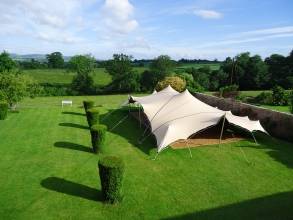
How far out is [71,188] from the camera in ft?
32.9

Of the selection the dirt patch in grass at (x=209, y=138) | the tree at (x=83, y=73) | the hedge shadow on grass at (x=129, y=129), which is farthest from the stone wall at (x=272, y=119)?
the tree at (x=83, y=73)

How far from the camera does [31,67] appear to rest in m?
93.2

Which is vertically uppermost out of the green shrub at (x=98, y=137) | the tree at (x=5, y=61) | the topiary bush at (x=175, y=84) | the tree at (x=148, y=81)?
the tree at (x=5, y=61)

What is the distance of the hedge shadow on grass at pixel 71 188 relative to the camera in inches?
376

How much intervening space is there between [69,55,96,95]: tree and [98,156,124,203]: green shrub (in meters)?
47.6

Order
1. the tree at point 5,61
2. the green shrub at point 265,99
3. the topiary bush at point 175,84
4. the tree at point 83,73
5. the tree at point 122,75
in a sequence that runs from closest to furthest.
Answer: the topiary bush at point 175,84 < the green shrub at point 265,99 < the tree at point 5,61 < the tree at point 122,75 < the tree at point 83,73

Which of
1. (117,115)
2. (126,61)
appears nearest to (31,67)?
(126,61)

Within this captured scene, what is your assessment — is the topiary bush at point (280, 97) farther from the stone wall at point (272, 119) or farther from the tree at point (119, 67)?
the tree at point (119, 67)

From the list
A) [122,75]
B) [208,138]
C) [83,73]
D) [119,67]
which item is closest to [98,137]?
[208,138]

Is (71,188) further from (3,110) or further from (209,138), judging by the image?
(3,110)

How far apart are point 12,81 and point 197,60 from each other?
7584cm

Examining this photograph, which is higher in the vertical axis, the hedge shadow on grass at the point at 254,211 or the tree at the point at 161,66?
the tree at the point at 161,66

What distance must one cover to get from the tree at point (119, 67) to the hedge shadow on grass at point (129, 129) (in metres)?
32.4

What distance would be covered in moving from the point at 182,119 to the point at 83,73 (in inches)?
1867
